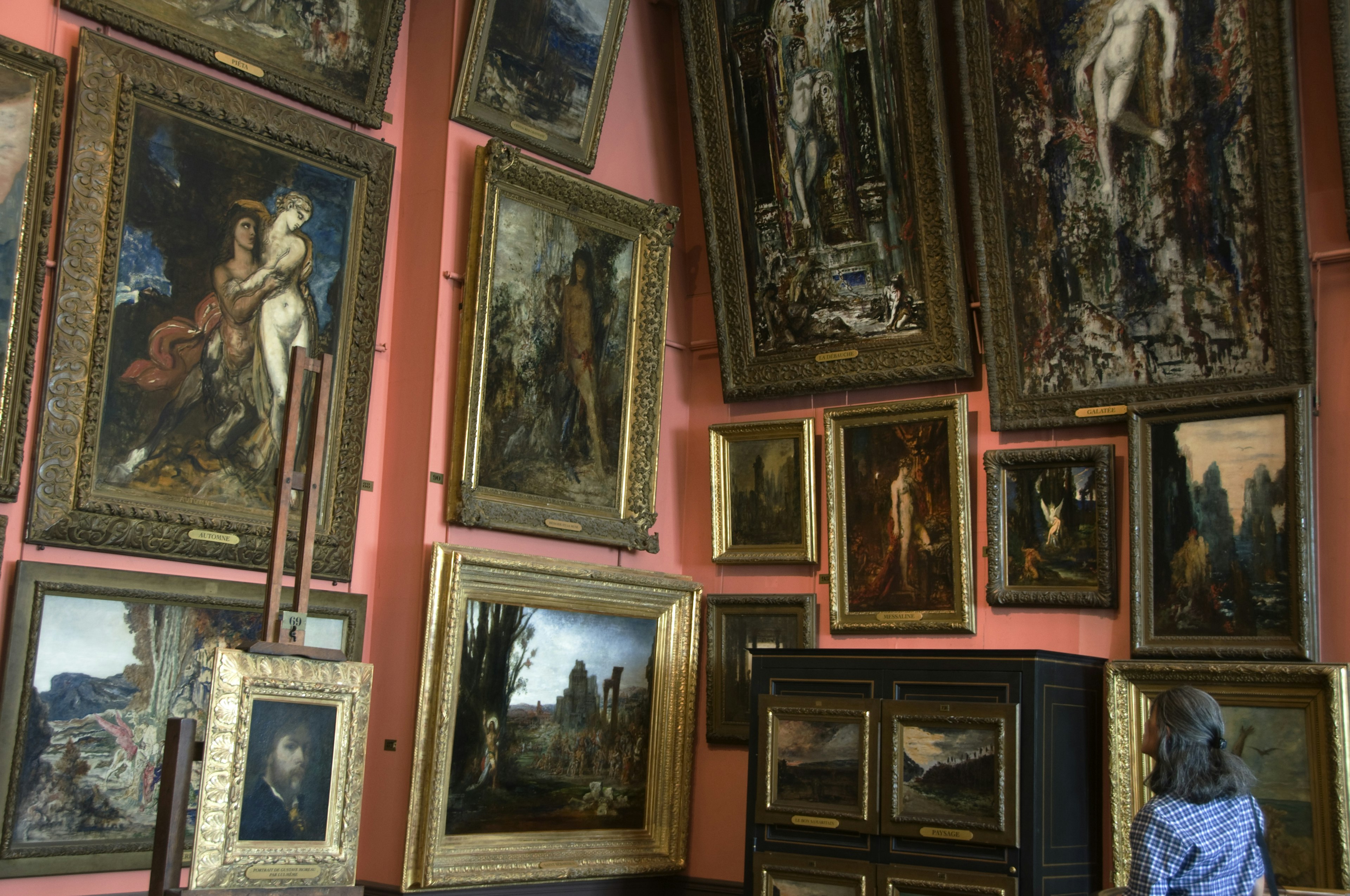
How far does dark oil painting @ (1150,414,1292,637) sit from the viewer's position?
7.90 meters

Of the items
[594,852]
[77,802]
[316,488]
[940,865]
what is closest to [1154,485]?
[940,865]

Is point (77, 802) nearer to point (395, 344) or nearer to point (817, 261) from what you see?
point (395, 344)

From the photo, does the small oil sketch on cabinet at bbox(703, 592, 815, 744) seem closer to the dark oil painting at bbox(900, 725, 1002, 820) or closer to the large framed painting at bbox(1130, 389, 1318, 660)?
the dark oil painting at bbox(900, 725, 1002, 820)

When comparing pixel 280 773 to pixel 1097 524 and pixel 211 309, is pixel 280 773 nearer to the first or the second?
pixel 211 309

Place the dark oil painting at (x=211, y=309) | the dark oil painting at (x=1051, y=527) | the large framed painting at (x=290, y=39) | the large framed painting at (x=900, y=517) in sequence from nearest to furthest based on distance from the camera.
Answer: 1. the dark oil painting at (x=211, y=309)
2. the large framed painting at (x=290, y=39)
3. the dark oil painting at (x=1051, y=527)
4. the large framed painting at (x=900, y=517)

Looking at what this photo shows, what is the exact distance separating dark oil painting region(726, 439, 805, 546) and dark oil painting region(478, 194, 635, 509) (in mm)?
1071

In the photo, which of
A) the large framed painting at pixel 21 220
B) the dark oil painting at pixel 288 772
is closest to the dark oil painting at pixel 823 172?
the large framed painting at pixel 21 220

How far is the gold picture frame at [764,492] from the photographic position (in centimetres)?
1016

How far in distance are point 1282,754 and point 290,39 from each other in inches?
293

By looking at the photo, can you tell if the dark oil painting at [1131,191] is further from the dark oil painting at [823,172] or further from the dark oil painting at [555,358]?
the dark oil painting at [555,358]

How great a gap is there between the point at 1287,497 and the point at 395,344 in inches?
232

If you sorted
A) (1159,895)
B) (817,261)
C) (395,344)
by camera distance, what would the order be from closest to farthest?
(1159,895)
(395,344)
(817,261)

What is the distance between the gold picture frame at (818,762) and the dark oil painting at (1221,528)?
199 centimetres

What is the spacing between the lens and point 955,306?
9.36 metres
